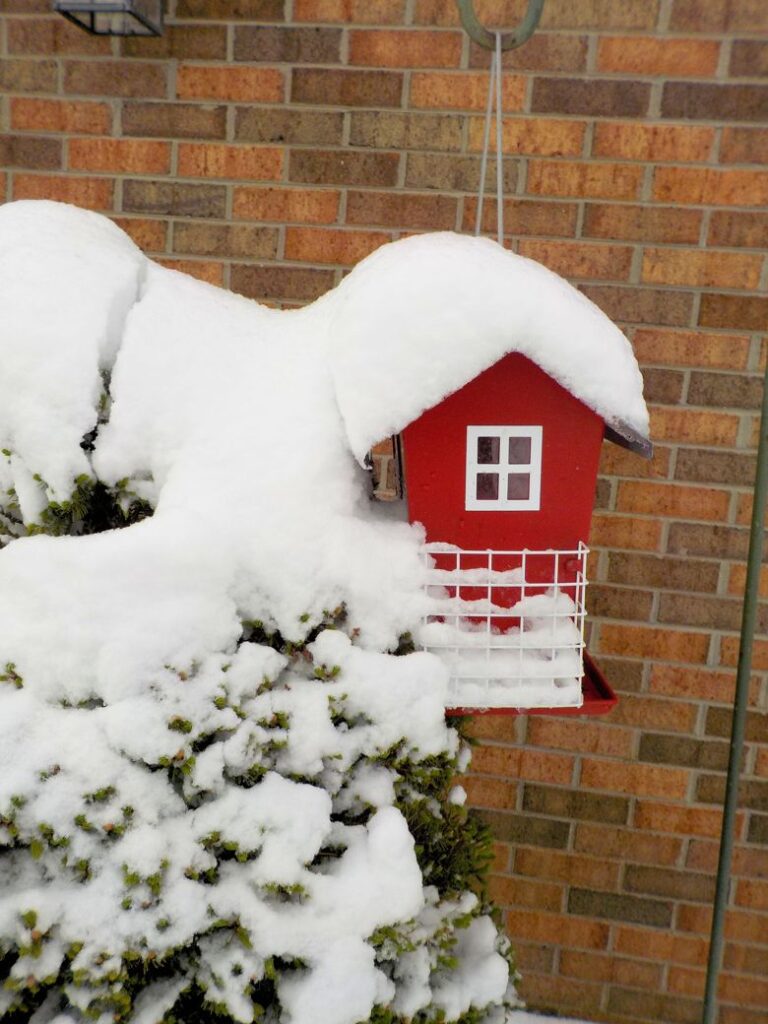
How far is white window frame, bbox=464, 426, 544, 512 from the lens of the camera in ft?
3.95

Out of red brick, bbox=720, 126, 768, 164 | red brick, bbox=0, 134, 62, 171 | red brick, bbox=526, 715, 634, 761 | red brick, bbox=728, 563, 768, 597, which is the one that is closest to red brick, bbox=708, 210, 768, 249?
red brick, bbox=720, 126, 768, 164

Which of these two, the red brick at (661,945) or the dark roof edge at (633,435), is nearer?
the dark roof edge at (633,435)

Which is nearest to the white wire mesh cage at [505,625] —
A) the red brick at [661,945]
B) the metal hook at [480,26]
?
the metal hook at [480,26]

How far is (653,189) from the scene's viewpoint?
81.0 inches

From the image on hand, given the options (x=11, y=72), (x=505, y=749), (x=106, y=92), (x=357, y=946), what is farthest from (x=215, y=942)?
(x=11, y=72)

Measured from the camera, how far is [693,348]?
2.10 metres

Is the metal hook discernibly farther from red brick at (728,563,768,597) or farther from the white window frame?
red brick at (728,563,768,597)

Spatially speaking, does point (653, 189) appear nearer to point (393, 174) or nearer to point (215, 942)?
point (393, 174)

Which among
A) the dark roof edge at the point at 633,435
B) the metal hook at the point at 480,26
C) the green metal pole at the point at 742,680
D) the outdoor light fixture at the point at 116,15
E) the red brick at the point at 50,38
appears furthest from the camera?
the red brick at the point at 50,38

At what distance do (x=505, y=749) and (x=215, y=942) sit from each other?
1.37 meters

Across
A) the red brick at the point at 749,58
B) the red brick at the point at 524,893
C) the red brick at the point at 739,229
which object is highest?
the red brick at the point at 749,58

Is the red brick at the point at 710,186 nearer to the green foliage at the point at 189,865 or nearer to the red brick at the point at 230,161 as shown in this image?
the red brick at the point at 230,161

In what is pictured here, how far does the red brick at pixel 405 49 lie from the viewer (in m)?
2.05

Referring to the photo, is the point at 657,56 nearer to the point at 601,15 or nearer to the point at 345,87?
the point at 601,15
